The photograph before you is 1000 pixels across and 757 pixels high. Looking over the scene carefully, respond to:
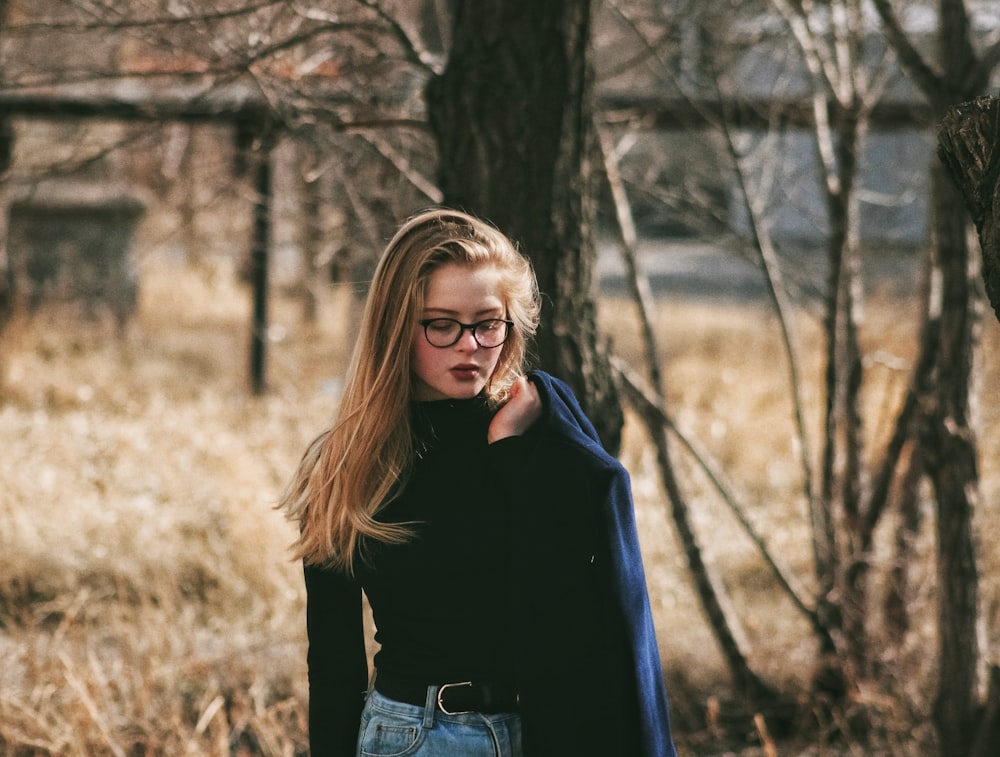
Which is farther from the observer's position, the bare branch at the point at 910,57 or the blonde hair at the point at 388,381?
the bare branch at the point at 910,57

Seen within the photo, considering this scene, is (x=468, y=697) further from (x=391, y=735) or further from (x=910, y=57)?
(x=910, y=57)

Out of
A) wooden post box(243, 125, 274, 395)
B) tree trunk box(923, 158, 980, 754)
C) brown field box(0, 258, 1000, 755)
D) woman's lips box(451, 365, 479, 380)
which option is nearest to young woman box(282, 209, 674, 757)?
woman's lips box(451, 365, 479, 380)

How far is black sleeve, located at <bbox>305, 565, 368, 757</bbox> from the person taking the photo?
1950 millimetres

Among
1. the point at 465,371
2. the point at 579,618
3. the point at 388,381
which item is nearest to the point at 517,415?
the point at 465,371

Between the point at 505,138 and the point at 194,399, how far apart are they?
5.91 metres

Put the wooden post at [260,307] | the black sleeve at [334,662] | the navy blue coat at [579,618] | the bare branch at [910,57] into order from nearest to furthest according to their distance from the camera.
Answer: the navy blue coat at [579,618] → the black sleeve at [334,662] → the bare branch at [910,57] → the wooden post at [260,307]

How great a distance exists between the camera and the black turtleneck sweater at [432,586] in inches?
72.5

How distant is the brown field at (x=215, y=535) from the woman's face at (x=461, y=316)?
5.75ft

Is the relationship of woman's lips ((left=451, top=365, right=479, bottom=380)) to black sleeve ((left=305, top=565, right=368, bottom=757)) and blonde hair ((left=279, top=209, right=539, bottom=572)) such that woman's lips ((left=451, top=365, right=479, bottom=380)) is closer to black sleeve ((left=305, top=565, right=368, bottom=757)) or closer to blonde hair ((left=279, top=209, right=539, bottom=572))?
blonde hair ((left=279, top=209, right=539, bottom=572))

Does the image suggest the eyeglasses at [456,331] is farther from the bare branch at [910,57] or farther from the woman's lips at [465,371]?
the bare branch at [910,57]

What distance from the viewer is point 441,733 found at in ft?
5.98

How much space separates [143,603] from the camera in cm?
450

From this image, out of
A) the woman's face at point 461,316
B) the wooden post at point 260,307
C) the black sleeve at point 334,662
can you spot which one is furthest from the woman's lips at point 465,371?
the wooden post at point 260,307

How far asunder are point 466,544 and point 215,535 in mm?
3678
